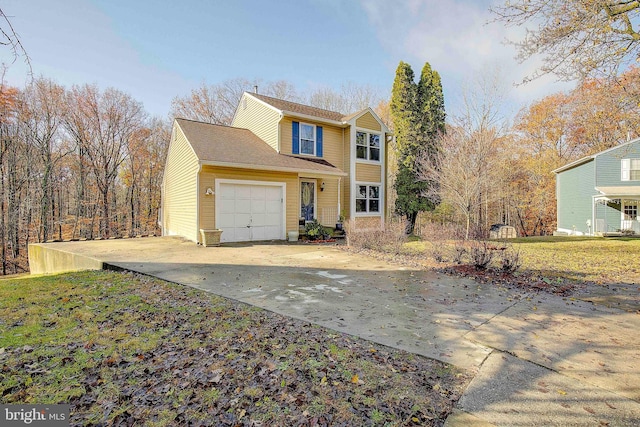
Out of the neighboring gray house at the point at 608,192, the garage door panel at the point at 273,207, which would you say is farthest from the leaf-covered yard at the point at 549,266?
the neighboring gray house at the point at 608,192

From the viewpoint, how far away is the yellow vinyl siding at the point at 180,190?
1191cm

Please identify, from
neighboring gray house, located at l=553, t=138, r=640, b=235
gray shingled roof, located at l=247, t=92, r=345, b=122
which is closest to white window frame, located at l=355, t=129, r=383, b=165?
gray shingled roof, located at l=247, t=92, r=345, b=122

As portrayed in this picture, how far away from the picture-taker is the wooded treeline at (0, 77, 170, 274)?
18.9 meters

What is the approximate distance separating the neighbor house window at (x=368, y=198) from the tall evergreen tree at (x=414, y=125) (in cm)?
179

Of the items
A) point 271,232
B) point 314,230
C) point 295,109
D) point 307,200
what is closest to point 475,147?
point 307,200

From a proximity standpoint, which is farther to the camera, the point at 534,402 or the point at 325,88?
the point at 325,88

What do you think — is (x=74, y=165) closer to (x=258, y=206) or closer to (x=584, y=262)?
Answer: (x=258, y=206)

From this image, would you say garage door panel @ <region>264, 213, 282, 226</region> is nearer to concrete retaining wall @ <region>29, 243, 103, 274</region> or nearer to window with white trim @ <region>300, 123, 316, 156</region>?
window with white trim @ <region>300, 123, 316, 156</region>

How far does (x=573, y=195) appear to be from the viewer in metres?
21.2

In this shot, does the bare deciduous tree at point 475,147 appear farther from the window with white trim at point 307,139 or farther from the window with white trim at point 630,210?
the window with white trim at point 630,210

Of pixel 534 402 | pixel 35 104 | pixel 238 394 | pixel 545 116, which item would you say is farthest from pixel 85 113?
pixel 545 116

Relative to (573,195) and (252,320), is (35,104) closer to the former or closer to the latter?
→ (252,320)

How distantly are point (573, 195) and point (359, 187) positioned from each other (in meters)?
15.8

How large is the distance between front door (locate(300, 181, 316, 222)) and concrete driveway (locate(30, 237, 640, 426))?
631cm
